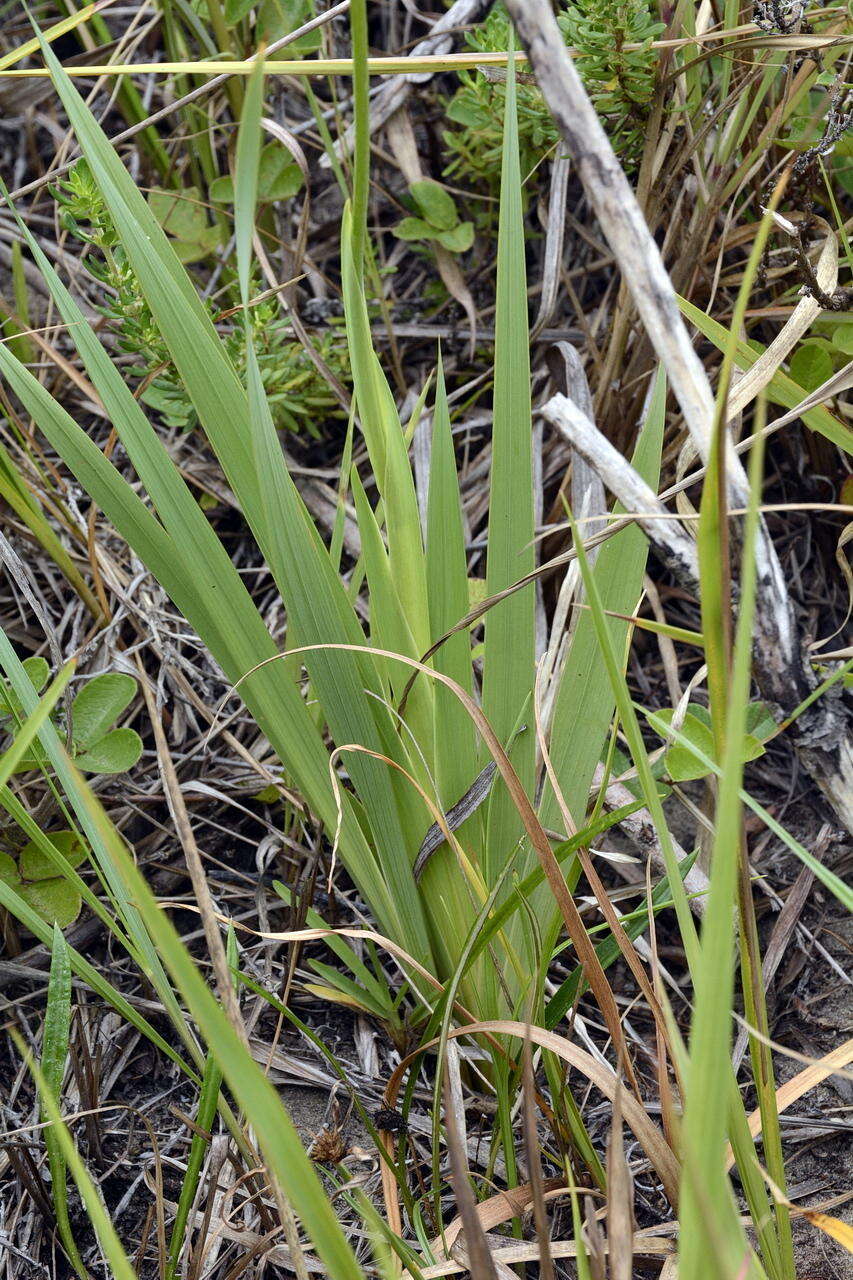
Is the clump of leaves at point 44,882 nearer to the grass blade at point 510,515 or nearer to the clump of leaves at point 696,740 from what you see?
the grass blade at point 510,515

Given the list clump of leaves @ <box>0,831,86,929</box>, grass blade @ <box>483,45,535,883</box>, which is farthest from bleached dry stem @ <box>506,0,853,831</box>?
clump of leaves @ <box>0,831,86,929</box>

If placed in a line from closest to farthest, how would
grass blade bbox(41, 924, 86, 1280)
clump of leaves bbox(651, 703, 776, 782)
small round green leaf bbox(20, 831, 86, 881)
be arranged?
1. grass blade bbox(41, 924, 86, 1280)
2. clump of leaves bbox(651, 703, 776, 782)
3. small round green leaf bbox(20, 831, 86, 881)

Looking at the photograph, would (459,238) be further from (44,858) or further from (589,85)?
(44,858)

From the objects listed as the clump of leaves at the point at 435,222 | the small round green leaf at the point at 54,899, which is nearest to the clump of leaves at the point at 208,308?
the clump of leaves at the point at 435,222

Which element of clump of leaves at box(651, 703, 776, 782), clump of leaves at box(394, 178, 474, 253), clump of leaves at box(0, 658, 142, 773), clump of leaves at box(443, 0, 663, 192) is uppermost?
clump of leaves at box(443, 0, 663, 192)

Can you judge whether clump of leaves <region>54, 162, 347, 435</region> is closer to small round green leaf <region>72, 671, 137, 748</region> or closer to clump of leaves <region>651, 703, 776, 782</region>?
small round green leaf <region>72, 671, 137, 748</region>

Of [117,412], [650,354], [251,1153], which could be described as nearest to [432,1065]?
[251,1153]

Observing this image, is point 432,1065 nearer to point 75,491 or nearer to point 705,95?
point 75,491
